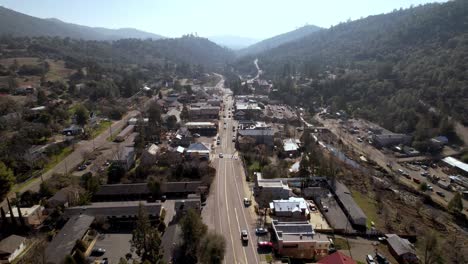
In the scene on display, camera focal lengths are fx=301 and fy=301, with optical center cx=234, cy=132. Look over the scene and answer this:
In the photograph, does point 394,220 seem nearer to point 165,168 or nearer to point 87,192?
point 165,168

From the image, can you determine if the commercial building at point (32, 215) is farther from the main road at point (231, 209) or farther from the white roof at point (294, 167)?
the white roof at point (294, 167)

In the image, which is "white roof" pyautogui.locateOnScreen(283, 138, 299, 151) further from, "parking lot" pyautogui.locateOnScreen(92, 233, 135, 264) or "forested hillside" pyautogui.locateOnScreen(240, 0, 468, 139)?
"parking lot" pyautogui.locateOnScreen(92, 233, 135, 264)

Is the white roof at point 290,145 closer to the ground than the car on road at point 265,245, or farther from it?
farther from it

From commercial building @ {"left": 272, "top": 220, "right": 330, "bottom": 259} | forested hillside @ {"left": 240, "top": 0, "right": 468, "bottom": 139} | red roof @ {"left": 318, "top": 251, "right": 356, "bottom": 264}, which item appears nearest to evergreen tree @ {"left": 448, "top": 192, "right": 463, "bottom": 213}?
commercial building @ {"left": 272, "top": 220, "right": 330, "bottom": 259}

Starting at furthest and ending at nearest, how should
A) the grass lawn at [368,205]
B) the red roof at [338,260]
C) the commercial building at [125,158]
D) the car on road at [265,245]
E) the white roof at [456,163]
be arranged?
the white roof at [456,163]
the commercial building at [125,158]
the grass lawn at [368,205]
the car on road at [265,245]
the red roof at [338,260]

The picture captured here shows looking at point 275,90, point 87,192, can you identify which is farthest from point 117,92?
point 87,192

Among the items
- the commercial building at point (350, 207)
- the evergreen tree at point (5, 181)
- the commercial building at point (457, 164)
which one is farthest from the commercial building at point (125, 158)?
the commercial building at point (457, 164)
